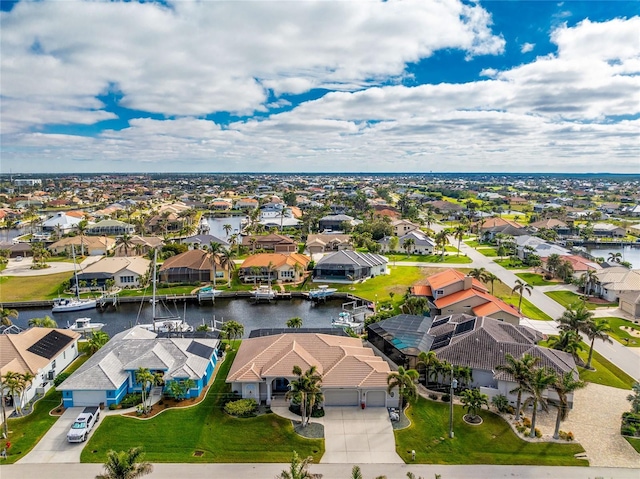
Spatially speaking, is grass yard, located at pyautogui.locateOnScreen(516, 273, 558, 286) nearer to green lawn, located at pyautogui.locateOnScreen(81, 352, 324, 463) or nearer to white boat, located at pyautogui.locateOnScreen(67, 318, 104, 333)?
green lawn, located at pyautogui.locateOnScreen(81, 352, 324, 463)

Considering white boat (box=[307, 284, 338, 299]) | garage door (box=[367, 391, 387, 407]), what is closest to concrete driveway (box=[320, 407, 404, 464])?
garage door (box=[367, 391, 387, 407])

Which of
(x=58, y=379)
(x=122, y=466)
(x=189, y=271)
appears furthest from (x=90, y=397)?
(x=189, y=271)

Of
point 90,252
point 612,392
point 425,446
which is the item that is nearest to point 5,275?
point 90,252

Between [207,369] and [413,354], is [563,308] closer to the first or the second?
[413,354]

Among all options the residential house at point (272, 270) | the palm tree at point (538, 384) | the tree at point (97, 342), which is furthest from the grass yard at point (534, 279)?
the tree at point (97, 342)

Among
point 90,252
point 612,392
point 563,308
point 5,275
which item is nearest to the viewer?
point 612,392
